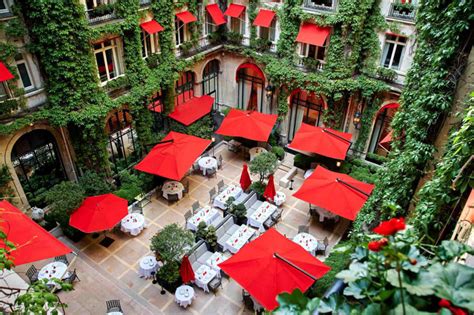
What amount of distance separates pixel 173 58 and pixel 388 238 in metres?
19.9

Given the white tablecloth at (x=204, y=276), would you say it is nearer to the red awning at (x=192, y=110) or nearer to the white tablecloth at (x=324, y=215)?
the white tablecloth at (x=324, y=215)

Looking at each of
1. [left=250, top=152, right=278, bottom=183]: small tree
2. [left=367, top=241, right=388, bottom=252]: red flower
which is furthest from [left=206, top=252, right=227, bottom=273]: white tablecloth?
[left=367, top=241, right=388, bottom=252]: red flower

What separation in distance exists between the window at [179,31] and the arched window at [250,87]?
466 cm

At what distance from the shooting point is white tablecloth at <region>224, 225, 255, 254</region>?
15477 mm

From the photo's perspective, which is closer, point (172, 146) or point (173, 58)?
point (172, 146)

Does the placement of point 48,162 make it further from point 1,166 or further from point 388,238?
point 388,238

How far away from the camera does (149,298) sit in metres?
14.0

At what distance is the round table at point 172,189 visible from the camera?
18858 millimetres

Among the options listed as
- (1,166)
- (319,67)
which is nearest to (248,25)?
(319,67)

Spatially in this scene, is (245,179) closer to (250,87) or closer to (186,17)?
(250,87)

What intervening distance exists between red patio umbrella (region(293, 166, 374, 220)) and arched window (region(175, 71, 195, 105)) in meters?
12.0

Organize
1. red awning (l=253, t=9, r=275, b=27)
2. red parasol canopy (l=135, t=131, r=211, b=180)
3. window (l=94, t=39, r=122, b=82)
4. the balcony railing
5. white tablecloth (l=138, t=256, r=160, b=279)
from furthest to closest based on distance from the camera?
red awning (l=253, t=9, r=275, b=27)
the balcony railing
window (l=94, t=39, r=122, b=82)
red parasol canopy (l=135, t=131, r=211, b=180)
white tablecloth (l=138, t=256, r=160, b=279)

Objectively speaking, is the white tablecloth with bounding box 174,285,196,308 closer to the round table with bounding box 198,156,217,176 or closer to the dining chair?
the dining chair

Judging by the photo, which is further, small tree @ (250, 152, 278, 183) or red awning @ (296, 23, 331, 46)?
red awning @ (296, 23, 331, 46)
